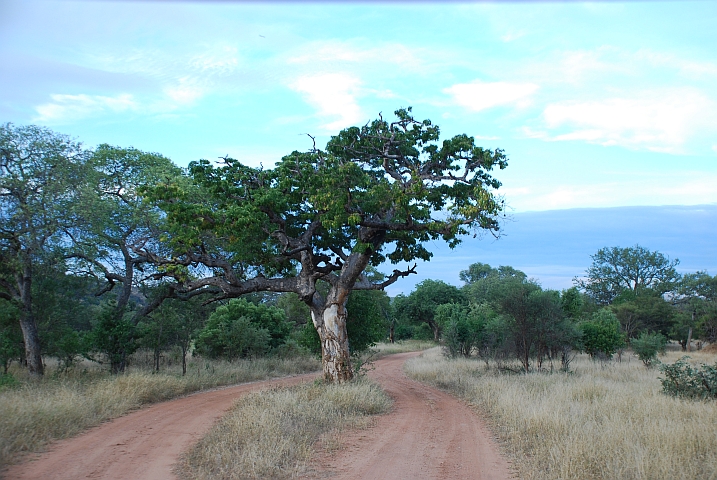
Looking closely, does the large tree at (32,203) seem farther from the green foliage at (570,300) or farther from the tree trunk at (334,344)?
the green foliage at (570,300)

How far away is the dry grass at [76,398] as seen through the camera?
9086 millimetres

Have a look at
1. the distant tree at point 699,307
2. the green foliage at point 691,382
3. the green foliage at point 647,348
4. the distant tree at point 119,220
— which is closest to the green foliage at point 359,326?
the distant tree at point 119,220

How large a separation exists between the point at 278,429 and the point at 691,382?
33.0 ft

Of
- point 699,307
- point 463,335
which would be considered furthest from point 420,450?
point 699,307

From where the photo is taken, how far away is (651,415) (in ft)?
33.7

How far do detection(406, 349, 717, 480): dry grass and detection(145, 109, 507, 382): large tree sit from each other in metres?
4.56

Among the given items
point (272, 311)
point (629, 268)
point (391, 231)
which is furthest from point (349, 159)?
point (629, 268)

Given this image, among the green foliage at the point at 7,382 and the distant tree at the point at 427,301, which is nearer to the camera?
the green foliage at the point at 7,382

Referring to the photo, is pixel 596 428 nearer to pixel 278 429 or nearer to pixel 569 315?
pixel 278 429

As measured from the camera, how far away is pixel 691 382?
12.9 metres

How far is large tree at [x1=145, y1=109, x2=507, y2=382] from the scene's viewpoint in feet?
46.3

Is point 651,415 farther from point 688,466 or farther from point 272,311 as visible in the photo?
point 272,311

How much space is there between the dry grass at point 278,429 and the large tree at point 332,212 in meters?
2.46

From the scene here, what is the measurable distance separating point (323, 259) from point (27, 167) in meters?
9.49
